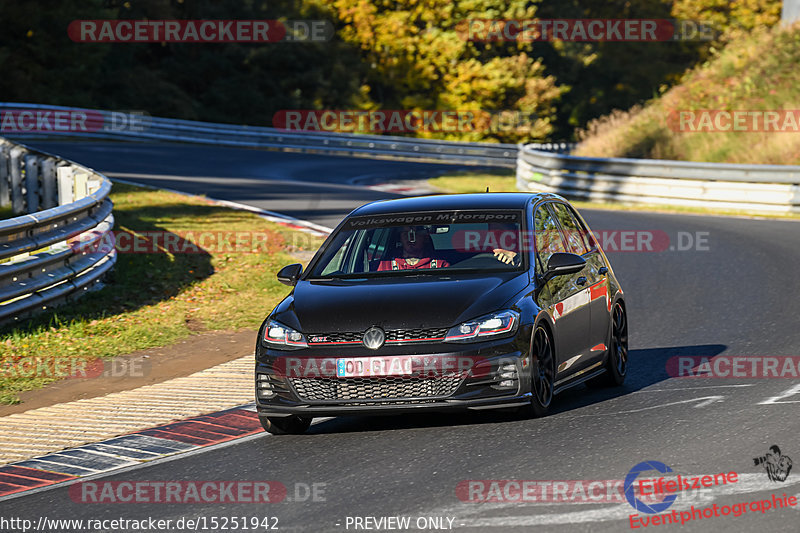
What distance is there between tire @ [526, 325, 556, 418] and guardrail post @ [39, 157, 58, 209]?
41.1 ft

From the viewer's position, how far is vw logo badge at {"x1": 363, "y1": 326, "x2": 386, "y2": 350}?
7.44 metres

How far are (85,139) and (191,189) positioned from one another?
16.0 metres

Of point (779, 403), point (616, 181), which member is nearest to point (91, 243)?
point (779, 403)

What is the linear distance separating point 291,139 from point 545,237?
109ft

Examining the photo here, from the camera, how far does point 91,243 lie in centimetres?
1363

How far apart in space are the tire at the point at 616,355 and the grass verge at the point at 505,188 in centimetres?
1446

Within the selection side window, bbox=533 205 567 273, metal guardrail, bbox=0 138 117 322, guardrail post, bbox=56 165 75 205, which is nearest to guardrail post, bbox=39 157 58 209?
guardrail post, bbox=56 165 75 205

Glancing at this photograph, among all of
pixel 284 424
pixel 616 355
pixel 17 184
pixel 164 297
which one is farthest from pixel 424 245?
pixel 17 184

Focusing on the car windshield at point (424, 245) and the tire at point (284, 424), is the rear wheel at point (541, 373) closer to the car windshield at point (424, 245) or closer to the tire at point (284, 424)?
the car windshield at point (424, 245)

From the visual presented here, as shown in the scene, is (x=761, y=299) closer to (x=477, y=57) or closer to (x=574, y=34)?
(x=477, y=57)

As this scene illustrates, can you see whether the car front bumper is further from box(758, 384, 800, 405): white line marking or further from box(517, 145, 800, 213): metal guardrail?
box(517, 145, 800, 213): metal guardrail

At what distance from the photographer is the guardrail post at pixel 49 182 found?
18750mm

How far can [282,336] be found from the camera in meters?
7.78

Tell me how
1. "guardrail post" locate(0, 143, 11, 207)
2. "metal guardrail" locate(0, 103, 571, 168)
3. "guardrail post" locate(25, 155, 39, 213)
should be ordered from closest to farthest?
"guardrail post" locate(25, 155, 39, 213)
"guardrail post" locate(0, 143, 11, 207)
"metal guardrail" locate(0, 103, 571, 168)
